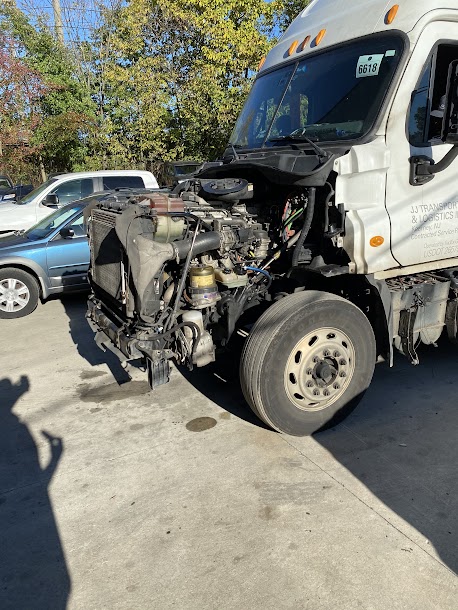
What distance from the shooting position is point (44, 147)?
63.3ft

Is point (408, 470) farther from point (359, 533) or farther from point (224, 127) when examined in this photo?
point (224, 127)

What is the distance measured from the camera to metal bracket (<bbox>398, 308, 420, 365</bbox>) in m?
4.27

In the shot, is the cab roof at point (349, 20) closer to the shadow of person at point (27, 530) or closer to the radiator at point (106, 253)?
the radiator at point (106, 253)

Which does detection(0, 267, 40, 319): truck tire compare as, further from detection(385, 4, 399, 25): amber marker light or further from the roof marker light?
detection(385, 4, 399, 25): amber marker light

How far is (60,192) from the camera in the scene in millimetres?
10180

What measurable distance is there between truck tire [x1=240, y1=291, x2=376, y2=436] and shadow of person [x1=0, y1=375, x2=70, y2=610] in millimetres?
1625

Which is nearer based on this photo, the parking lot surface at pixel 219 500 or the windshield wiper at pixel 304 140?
the parking lot surface at pixel 219 500

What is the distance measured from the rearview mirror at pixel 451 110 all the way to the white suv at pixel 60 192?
23.6 feet

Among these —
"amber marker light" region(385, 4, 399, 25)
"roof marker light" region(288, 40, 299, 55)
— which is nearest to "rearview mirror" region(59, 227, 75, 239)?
"roof marker light" region(288, 40, 299, 55)

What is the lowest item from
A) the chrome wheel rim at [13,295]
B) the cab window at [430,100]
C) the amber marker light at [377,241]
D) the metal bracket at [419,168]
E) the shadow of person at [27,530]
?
the shadow of person at [27,530]

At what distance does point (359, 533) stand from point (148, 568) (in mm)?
1258

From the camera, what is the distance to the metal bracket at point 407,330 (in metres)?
4.27

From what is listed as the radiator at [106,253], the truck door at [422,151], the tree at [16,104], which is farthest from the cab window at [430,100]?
the tree at [16,104]

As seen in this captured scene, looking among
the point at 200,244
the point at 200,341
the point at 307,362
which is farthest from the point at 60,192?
the point at 307,362
